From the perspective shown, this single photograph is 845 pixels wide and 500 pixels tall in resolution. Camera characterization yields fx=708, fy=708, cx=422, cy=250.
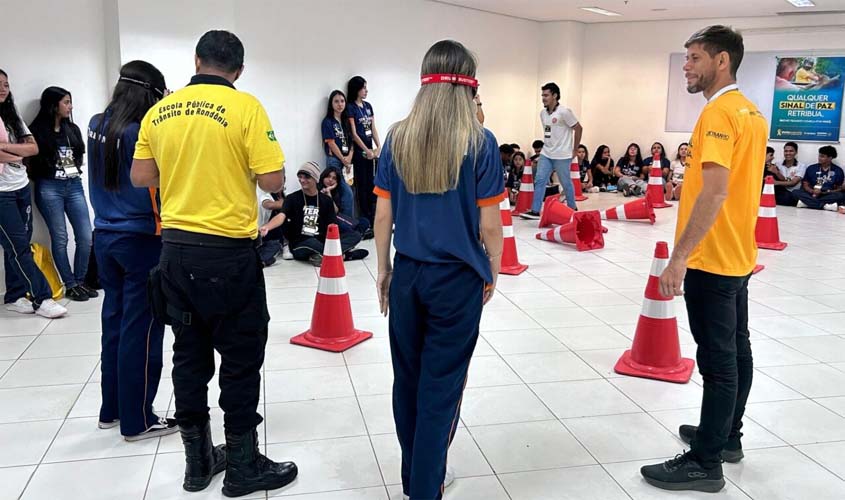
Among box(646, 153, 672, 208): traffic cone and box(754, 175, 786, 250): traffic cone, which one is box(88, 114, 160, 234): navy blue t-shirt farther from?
box(646, 153, 672, 208): traffic cone

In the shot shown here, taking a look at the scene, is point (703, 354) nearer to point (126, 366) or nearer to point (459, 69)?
point (459, 69)

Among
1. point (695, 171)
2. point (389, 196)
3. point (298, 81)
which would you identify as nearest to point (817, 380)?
point (695, 171)

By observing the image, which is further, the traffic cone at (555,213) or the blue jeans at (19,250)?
the traffic cone at (555,213)

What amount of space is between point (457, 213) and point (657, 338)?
7.38ft

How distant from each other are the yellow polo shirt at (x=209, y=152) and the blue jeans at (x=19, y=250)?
10.2ft

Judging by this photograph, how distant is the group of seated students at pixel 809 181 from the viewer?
35.4ft

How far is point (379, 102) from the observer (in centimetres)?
965

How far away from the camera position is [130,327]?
124 inches

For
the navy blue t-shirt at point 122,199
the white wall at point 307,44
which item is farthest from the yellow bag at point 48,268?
the navy blue t-shirt at point 122,199

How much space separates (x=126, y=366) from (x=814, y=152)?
1198 cm

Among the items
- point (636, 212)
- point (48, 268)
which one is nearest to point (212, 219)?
point (48, 268)

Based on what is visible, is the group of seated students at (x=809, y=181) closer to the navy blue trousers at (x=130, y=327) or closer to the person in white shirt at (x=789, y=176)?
the person in white shirt at (x=789, y=176)

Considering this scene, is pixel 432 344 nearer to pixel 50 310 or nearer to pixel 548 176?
pixel 50 310

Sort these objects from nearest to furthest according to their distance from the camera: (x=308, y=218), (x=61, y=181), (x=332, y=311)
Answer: (x=332, y=311)
(x=61, y=181)
(x=308, y=218)
